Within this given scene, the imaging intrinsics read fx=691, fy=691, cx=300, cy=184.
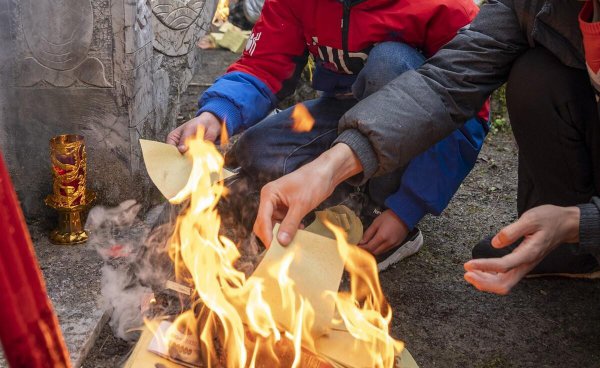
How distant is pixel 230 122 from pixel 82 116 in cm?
55

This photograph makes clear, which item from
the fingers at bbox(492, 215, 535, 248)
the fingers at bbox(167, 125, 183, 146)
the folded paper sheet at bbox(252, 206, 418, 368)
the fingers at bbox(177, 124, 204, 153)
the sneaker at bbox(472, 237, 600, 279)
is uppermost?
the fingers at bbox(492, 215, 535, 248)

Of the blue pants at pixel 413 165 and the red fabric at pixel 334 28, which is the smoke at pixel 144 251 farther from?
the red fabric at pixel 334 28

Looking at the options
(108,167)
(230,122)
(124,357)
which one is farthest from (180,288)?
(108,167)

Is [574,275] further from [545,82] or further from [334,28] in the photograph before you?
[334,28]

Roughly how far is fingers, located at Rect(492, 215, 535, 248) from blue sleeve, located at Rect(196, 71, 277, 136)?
1026 mm

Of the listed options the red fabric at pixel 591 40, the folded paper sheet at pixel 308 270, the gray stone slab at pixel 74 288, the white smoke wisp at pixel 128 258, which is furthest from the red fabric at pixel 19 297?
the red fabric at pixel 591 40

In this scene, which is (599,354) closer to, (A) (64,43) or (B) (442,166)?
(B) (442,166)

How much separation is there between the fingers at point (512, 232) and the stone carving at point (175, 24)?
1.60 m

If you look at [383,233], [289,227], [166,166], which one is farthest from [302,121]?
[289,227]

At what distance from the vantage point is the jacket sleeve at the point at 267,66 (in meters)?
2.29

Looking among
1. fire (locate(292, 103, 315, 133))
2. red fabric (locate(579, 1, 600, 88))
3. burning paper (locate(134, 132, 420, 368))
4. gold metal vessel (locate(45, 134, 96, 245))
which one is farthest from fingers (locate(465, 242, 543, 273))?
gold metal vessel (locate(45, 134, 96, 245))

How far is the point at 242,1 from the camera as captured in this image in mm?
5629

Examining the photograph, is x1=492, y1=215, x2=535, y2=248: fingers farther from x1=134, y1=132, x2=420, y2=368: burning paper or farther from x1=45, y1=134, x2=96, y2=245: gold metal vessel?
x1=45, y1=134, x2=96, y2=245: gold metal vessel

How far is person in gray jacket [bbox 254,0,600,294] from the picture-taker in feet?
5.21
